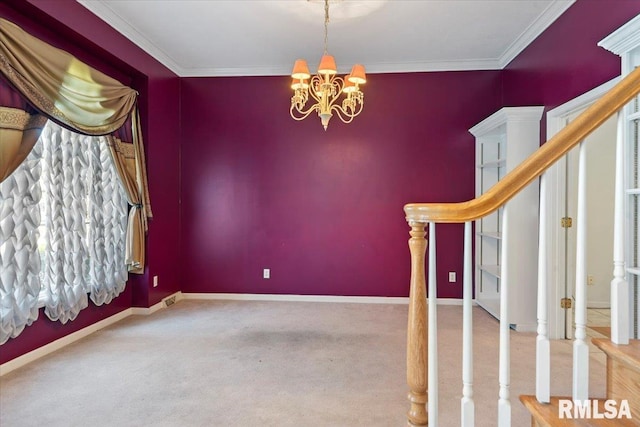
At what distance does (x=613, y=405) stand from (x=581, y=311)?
38 centimetres

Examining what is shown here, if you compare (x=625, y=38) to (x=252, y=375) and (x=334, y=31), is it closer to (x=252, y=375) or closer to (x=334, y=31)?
(x=334, y=31)

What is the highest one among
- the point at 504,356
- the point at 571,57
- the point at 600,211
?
the point at 571,57

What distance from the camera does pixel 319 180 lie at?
176 inches

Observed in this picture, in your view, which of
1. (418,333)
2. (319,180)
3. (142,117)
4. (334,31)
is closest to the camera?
(418,333)

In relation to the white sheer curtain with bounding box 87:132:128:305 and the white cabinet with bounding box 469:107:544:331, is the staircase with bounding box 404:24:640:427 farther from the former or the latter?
the white sheer curtain with bounding box 87:132:128:305

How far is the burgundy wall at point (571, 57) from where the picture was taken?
2463 millimetres

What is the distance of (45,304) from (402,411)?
2.81m

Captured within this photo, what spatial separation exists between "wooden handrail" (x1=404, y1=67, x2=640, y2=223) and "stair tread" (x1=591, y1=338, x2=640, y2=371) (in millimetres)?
651

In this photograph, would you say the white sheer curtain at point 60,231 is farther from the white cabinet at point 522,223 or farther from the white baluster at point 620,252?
the white cabinet at point 522,223

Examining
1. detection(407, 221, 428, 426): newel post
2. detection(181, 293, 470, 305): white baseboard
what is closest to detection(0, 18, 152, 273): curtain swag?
detection(181, 293, 470, 305): white baseboard

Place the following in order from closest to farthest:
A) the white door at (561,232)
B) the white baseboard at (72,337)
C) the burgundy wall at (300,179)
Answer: the white baseboard at (72,337) → the white door at (561,232) → the burgundy wall at (300,179)

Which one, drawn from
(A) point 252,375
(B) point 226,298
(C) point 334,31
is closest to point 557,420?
(A) point 252,375

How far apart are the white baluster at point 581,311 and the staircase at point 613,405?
6 cm

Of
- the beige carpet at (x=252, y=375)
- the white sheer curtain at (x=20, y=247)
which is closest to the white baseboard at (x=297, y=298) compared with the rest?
the beige carpet at (x=252, y=375)
